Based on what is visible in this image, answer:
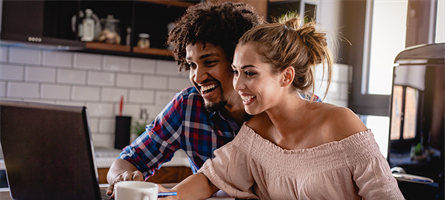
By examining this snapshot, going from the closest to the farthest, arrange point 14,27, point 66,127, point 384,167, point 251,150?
point 66,127 → point 384,167 → point 251,150 → point 14,27

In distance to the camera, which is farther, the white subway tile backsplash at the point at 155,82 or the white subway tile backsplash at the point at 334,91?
the white subway tile backsplash at the point at 155,82

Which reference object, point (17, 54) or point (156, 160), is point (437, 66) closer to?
point (156, 160)

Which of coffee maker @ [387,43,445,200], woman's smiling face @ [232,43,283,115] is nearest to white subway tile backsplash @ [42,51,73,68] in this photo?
woman's smiling face @ [232,43,283,115]

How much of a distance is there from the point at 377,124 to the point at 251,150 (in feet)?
4.93

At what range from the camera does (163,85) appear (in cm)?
312

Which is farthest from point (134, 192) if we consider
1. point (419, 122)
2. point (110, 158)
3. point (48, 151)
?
point (110, 158)

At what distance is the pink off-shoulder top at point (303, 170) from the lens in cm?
101

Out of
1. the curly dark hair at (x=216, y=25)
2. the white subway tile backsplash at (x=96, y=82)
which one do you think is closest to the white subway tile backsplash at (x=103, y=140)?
the white subway tile backsplash at (x=96, y=82)

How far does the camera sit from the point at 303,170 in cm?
114

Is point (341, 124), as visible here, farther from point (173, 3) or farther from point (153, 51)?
point (173, 3)

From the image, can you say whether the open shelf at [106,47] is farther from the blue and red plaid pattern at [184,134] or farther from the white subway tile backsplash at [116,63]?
the blue and red plaid pattern at [184,134]

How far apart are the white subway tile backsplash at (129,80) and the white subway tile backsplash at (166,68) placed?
0.56 ft

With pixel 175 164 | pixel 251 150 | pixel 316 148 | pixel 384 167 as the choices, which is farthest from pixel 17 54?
pixel 384 167


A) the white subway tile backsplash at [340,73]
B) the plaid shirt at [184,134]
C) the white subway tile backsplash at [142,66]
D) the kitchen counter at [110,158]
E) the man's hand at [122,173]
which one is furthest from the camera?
the white subway tile backsplash at [142,66]
